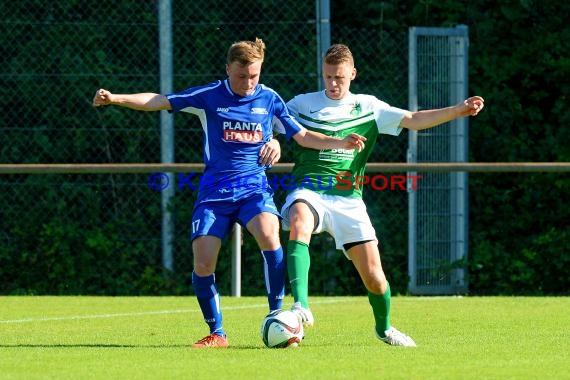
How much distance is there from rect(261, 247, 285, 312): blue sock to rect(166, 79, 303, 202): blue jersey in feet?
1.17

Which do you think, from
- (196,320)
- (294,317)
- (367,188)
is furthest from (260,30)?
(294,317)

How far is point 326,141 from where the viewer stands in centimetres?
717

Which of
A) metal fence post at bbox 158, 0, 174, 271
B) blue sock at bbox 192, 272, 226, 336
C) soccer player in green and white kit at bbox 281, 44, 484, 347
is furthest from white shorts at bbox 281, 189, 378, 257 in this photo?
metal fence post at bbox 158, 0, 174, 271

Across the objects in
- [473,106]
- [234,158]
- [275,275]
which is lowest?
[275,275]

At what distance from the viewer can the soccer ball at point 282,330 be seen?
6.65m

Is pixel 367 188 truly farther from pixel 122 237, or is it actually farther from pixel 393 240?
pixel 122 237

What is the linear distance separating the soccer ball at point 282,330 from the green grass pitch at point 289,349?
2.6 inches

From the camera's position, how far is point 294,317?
6.72 metres

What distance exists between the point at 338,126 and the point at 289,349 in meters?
1.48

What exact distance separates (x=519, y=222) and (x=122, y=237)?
3964 millimetres

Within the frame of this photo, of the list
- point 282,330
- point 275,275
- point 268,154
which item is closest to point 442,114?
point 268,154

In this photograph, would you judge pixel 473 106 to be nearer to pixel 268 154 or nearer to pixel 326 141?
pixel 326 141

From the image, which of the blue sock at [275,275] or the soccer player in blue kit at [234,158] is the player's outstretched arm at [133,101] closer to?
the soccer player in blue kit at [234,158]

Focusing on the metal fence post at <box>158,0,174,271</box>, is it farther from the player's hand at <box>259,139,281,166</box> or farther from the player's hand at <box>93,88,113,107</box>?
the player's hand at <box>93,88,113,107</box>
